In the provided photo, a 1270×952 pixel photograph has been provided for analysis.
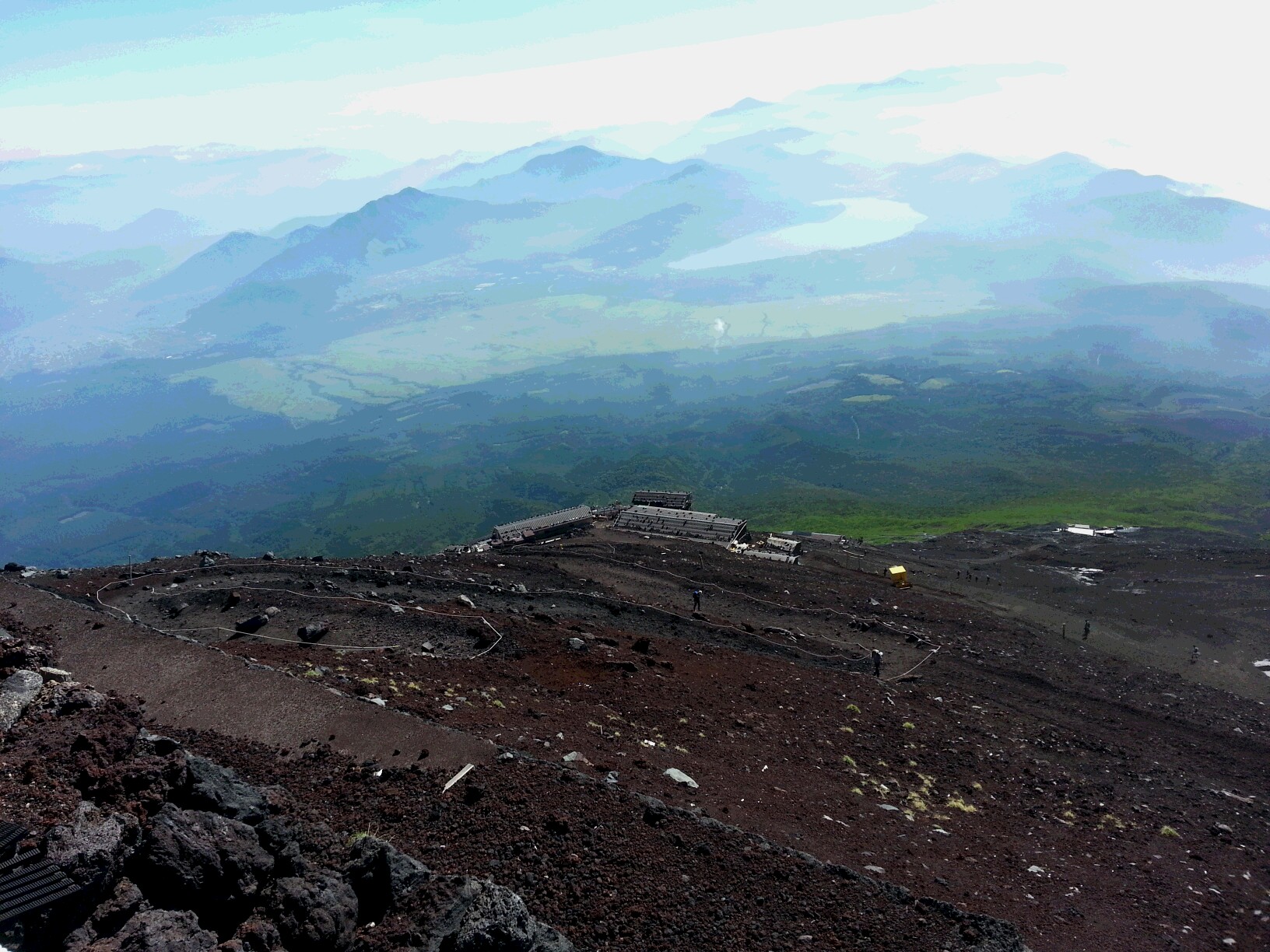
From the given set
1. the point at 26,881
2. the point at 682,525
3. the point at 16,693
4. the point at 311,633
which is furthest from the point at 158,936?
the point at 682,525

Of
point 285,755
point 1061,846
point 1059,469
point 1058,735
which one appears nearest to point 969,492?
point 1059,469

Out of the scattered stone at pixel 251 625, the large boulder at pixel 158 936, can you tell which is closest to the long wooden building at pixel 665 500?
the scattered stone at pixel 251 625

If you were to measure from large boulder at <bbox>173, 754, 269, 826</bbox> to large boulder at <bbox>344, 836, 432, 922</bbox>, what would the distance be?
1.40m

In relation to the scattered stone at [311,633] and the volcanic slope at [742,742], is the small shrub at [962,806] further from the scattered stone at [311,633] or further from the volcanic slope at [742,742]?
the scattered stone at [311,633]

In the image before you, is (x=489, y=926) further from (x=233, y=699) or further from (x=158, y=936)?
(x=233, y=699)

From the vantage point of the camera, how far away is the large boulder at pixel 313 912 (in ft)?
24.5

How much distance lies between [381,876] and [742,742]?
728 cm

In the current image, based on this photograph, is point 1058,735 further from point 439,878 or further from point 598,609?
point 439,878

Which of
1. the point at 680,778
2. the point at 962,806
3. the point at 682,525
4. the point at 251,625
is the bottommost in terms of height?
the point at 962,806

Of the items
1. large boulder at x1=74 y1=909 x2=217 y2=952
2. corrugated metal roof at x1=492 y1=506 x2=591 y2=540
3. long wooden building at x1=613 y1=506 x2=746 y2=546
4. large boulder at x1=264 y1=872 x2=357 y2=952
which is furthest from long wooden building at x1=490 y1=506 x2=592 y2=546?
large boulder at x1=74 y1=909 x2=217 y2=952

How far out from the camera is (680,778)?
11.5 metres

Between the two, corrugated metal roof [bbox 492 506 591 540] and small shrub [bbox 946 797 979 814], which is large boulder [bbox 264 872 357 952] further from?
corrugated metal roof [bbox 492 506 591 540]

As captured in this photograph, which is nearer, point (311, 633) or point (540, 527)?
point (311, 633)

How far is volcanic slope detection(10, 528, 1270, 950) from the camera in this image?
920 centimetres
